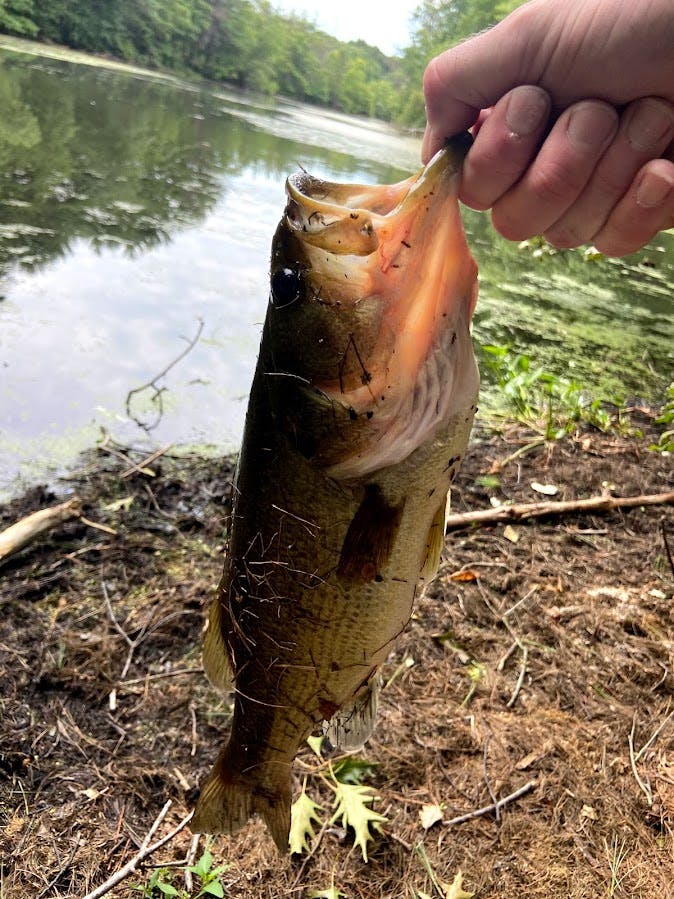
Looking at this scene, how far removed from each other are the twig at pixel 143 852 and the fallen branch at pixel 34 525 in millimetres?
1622

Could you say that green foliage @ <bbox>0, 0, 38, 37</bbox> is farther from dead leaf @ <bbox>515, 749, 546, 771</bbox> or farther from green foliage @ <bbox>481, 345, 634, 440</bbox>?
dead leaf @ <bbox>515, 749, 546, 771</bbox>

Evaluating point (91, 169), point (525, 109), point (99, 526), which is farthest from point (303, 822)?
point (91, 169)

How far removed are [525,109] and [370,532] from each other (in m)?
0.99

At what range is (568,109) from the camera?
1358 millimetres

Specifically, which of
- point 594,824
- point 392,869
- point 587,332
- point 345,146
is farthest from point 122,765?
point 345,146

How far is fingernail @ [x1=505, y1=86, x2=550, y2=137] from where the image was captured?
4.40ft

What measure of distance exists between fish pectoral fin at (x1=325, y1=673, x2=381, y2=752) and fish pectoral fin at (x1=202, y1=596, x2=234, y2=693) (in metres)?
0.33

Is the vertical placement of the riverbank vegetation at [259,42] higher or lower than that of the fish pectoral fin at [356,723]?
higher

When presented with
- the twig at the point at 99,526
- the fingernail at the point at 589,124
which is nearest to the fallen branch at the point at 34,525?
the twig at the point at 99,526

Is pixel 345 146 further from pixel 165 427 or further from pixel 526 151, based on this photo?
pixel 526 151

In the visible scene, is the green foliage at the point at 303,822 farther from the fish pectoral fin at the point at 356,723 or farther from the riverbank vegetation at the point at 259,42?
the riverbank vegetation at the point at 259,42

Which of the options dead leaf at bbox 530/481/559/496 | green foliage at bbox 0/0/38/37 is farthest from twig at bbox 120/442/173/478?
green foliage at bbox 0/0/38/37

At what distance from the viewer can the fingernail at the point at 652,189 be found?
1.38m

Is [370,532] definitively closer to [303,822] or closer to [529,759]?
[303,822]
